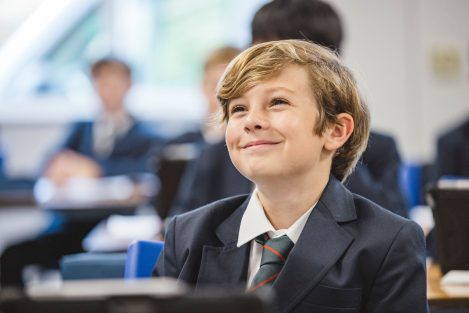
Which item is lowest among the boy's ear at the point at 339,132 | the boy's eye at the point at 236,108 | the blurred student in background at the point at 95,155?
the blurred student in background at the point at 95,155

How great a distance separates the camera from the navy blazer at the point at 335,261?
1.57 meters

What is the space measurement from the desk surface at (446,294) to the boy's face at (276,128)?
47 cm

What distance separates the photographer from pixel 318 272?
160 centimetres

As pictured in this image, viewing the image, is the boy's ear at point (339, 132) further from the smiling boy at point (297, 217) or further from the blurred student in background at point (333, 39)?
the blurred student in background at point (333, 39)

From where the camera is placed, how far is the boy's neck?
1714 mm

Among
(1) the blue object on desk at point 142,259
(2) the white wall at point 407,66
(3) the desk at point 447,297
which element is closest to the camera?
(1) the blue object on desk at point 142,259

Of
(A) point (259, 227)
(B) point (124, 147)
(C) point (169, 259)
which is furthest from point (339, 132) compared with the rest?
(B) point (124, 147)

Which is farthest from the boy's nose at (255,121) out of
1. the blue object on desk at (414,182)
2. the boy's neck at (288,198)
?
the blue object on desk at (414,182)

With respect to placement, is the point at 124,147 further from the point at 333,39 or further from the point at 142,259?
the point at 142,259

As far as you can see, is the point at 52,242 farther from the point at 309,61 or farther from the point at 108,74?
the point at 309,61

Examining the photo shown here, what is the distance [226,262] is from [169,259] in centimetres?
13

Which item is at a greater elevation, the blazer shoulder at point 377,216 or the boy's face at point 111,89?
the blazer shoulder at point 377,216

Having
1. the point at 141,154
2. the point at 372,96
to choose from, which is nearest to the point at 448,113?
the point at 372,96

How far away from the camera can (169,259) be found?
1730mm
